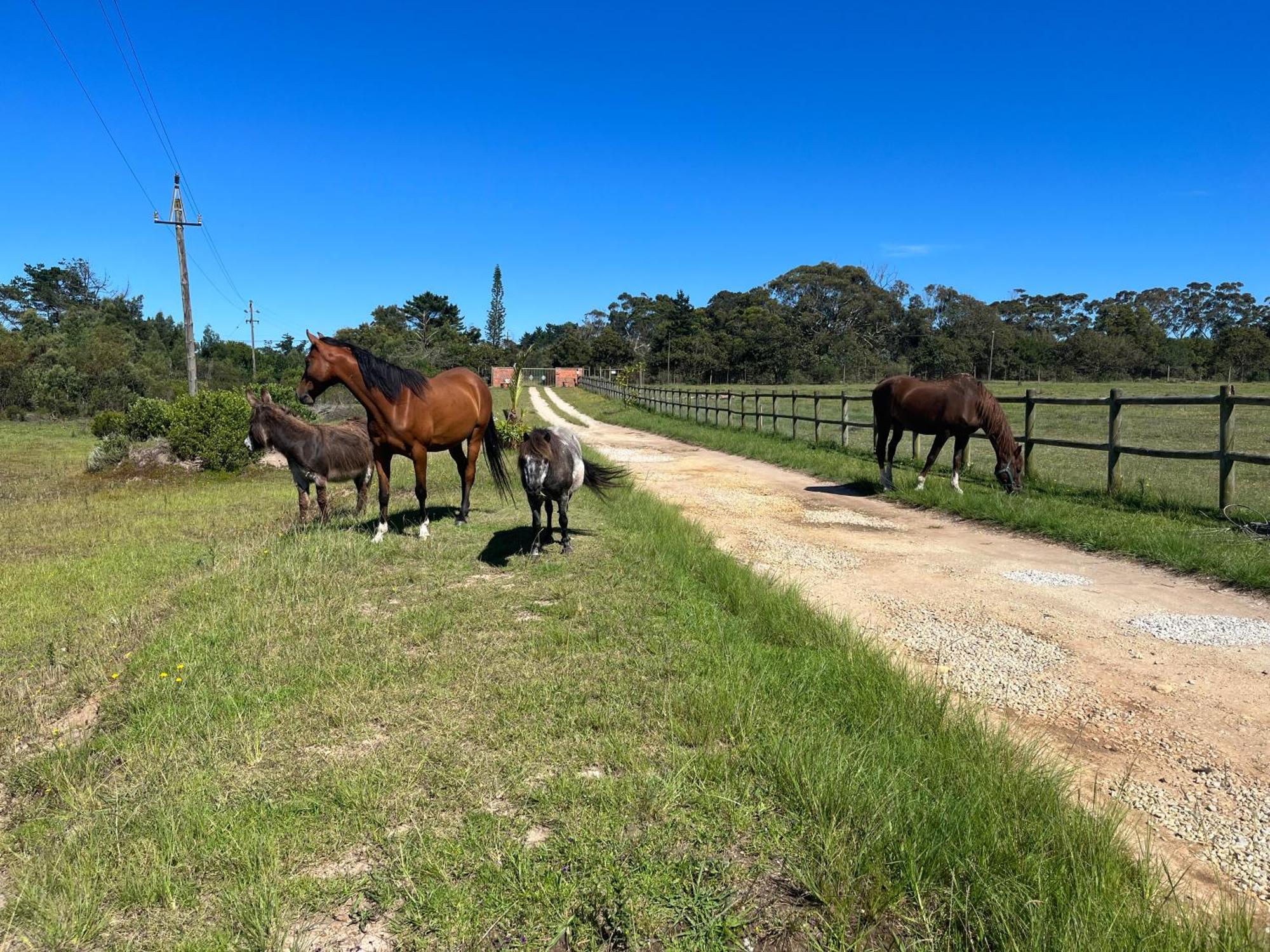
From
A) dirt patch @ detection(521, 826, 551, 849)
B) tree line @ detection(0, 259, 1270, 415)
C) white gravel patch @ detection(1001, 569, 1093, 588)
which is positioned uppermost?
tree line @ detection(0, 259, 1270, 415)

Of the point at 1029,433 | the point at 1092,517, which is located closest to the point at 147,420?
the point at 1029,433

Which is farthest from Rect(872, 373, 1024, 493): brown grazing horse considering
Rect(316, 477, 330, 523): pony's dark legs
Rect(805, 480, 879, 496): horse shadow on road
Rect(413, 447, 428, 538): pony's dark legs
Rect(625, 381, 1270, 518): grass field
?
Rect(316, 477, 330, 523): pony's dark legs

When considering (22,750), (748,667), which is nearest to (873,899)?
(748,667)

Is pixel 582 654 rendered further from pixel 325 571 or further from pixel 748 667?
pixel 325 571

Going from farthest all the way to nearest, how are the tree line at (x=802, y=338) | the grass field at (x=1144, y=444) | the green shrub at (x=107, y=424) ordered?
the tree line at (x=802, y=338), the green shrub at (x=107, y=424), the grass field at (x=1144, y=444)

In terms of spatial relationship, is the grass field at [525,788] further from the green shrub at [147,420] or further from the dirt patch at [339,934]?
the green shrub at [147,420]

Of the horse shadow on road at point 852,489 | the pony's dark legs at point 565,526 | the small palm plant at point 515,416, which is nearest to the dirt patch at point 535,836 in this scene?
the pony's dark legs at point 565,526

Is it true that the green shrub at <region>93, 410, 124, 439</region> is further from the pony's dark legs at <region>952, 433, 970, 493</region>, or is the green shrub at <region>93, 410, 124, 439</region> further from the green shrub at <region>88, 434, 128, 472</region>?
the pony's dark legs at <region>952, 433, 970, 493</region>

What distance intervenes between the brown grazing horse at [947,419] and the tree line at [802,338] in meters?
39.8

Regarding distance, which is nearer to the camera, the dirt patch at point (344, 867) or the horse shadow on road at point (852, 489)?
the dirt patch at point (344, 867)

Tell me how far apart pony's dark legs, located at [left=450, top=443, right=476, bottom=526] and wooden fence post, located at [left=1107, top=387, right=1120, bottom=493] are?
869cm

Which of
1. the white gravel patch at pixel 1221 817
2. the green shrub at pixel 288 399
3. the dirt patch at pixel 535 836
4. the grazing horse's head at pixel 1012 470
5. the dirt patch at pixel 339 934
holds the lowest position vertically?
the white gravel patch at pixel 1221 817

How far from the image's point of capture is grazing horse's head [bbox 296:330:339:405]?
6.64 m

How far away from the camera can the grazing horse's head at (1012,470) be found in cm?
1001
